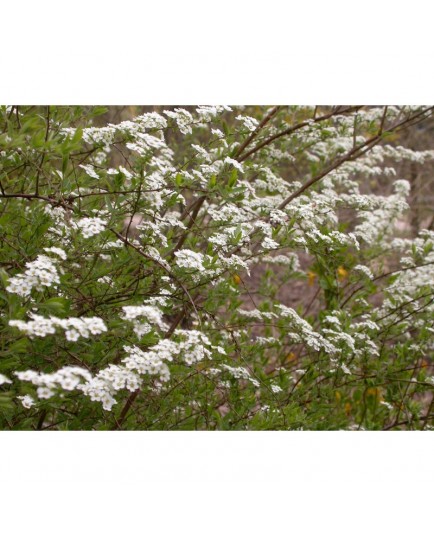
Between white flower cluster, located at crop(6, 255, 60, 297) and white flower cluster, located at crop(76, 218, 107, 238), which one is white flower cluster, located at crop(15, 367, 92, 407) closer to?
white flower cluster, located at crop(6, 255, 60, 297)

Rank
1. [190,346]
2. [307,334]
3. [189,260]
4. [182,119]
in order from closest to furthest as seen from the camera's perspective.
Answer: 1. [190,346]
2. [189,260]
3. [182,119]
4. [307,334]

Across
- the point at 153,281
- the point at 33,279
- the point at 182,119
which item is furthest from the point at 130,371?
the point at 182,119

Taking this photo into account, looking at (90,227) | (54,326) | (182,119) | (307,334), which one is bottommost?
(307,334)

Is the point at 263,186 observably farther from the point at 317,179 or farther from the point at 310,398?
the point at 310,398

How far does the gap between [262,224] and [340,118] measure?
4.75ft

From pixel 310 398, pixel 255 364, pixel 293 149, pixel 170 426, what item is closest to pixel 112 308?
pixel 170 426

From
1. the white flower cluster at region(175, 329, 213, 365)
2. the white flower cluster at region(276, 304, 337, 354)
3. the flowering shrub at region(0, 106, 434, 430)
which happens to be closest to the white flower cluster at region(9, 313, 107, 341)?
the flowering shrub at region(0, 106, 434, 430)

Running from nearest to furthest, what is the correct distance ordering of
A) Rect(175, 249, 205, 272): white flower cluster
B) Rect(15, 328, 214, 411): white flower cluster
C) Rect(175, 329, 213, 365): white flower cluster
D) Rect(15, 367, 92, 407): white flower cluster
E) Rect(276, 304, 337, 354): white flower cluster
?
Rect(15, 367, 92, 407): white flower cluster → Rect(15, 328, 214, 411): white flower cluster → Rect(175, 329, 213, 365): white flower cluster → Rect(175, 249, 205, 272): white flower cluster → Rect(276, 304, 337, 354): white flower cluster

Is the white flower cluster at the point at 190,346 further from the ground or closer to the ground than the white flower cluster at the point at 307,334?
→ further from the ground

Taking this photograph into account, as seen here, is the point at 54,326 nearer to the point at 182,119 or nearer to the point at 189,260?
the point at 189,260

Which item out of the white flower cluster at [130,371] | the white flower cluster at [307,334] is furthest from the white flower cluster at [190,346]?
the white flower cluster at [307,334]

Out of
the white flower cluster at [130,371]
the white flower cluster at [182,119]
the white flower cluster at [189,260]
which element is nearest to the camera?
the white flower cluster at [130,371]

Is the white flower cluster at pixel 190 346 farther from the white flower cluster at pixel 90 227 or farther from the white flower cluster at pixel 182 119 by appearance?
the white flower cluster at pixel 182 119

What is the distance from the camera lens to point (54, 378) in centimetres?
163
